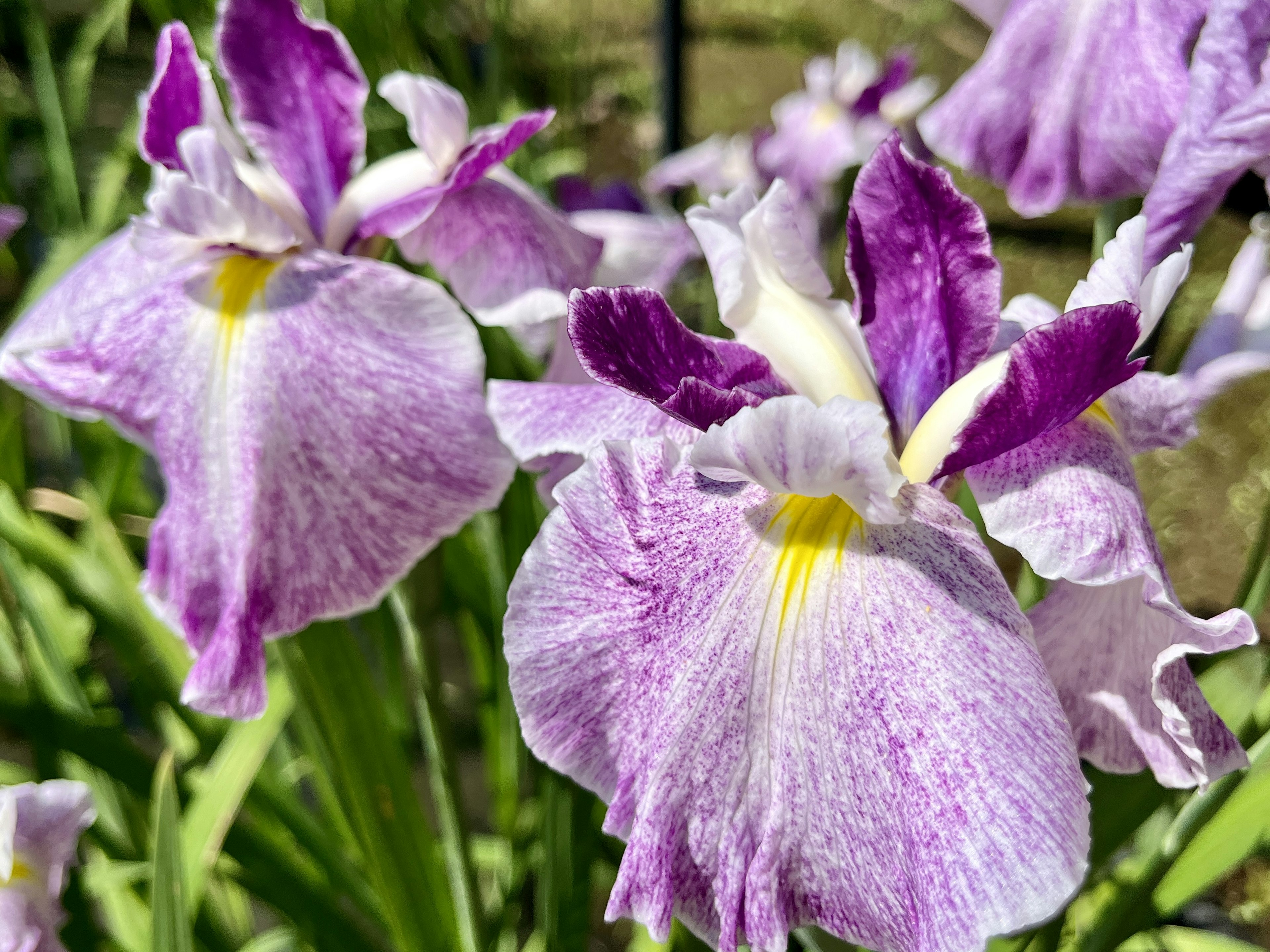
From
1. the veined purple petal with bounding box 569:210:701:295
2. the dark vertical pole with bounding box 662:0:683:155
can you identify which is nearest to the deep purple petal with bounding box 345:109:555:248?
the veined purple petal with bounding box 569:210:701:295

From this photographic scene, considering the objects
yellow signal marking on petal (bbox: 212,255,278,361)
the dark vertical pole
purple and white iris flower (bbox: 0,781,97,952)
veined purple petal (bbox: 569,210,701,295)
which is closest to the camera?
purple and white iris flower (bbox: 0,781,97,952)

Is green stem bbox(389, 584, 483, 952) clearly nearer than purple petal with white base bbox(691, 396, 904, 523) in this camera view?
No

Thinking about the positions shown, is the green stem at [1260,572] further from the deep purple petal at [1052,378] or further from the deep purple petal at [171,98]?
the deep purple petal at [171,98]

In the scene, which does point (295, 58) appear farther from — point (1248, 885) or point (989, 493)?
point (1248, 885)

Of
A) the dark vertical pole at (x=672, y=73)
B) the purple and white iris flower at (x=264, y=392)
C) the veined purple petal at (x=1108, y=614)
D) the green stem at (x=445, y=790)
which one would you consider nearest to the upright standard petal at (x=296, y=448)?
the purple and white iris flower at (x=264, y=392)

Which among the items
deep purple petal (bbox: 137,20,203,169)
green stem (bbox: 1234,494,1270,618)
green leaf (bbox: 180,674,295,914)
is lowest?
green leaf (bbox: 180,674,295,914)

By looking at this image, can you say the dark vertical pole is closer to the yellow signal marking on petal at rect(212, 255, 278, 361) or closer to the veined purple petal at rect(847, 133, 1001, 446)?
the yellow signal marking on petal at rect(212, 255, 278, 361)

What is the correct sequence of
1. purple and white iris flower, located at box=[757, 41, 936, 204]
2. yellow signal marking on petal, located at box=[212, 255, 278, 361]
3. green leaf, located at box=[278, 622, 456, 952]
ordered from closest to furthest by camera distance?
yellow signal marking on petal, located at box=[212, 255, 278, 361] → green leaf, located at box=[278, 622, 456, 952] → purple and white iris flower, located at box=[757, 41, 936, 204]
